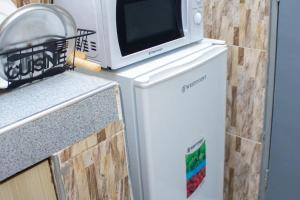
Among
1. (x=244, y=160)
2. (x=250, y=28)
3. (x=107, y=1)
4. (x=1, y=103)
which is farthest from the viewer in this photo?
(x=244, y=160)

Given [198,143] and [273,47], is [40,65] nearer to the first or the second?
[198,143]

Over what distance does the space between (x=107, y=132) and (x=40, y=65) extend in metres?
0.25

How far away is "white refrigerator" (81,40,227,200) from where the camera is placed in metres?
1.06

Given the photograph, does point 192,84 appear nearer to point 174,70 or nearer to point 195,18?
point 174,70

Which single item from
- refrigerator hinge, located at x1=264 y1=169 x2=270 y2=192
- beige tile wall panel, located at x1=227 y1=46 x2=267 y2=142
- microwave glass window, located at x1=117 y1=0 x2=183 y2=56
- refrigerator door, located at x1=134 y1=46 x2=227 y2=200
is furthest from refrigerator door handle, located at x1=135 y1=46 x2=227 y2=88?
refrigerator hinge, located at x1=264 y1=169 x2=270 y2=192

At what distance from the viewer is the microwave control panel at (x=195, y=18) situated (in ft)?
4.08

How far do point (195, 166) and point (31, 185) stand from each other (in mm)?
676

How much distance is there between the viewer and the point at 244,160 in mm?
Result: 1606

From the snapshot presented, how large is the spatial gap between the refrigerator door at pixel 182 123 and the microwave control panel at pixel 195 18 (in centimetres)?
9

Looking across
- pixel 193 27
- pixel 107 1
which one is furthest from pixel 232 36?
pixel 107 1

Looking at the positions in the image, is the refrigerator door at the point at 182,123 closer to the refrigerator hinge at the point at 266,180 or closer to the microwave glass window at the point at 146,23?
the microwave glass window at the point at 146,23

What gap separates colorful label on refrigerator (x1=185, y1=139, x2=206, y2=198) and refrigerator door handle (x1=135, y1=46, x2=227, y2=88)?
0.30 m

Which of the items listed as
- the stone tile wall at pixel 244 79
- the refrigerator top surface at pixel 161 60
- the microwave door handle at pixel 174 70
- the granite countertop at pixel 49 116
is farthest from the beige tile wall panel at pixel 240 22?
the granite countertop at pixel 49 116

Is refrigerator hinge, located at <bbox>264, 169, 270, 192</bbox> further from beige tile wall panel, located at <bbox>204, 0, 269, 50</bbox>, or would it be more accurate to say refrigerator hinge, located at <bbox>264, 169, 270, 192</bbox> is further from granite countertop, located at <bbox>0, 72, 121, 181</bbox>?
granite countertop, located at <bbox>0, 72, 121, 181</bbox>
